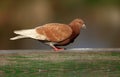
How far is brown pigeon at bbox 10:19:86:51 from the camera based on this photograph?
3.73 meters

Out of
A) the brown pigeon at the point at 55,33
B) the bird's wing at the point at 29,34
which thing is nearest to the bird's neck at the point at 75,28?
the brown pigeon at the point at 55,33

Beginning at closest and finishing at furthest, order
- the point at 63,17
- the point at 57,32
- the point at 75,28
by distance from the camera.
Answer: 1. the point at 57,32
2. the point at 75,28
3. the point at 63,17

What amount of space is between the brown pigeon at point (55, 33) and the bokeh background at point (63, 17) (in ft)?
1.58

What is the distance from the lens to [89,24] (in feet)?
15.6

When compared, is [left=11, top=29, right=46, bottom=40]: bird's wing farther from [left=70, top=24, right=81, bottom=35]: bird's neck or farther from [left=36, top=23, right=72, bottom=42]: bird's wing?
[left=70, top=24, right=81, bottom=35]: bird's neck

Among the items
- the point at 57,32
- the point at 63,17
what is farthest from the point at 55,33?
the point at 63,17

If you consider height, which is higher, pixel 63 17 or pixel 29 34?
pixel 63 17

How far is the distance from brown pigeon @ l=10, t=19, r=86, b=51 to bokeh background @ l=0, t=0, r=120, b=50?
0.48m

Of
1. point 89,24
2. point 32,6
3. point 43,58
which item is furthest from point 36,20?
point 43,58

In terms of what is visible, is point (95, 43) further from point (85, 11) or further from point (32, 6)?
point (32, 6)

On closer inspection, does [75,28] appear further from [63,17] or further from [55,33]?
[63,17]

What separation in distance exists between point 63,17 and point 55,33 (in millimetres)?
946

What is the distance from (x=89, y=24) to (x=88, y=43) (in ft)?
0.86

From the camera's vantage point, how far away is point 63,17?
184 inches
